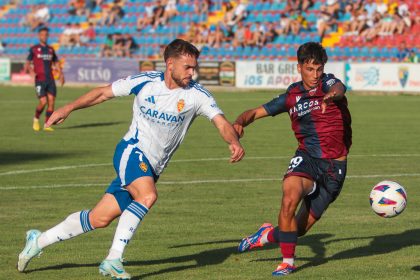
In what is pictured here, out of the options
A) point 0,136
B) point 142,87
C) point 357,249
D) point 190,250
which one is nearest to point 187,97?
point 142,87

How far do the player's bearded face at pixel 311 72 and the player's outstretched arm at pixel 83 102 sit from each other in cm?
184

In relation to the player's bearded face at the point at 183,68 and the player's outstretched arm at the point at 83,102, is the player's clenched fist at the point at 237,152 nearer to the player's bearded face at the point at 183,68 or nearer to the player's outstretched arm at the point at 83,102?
the player's bearded face at the point at 183,68

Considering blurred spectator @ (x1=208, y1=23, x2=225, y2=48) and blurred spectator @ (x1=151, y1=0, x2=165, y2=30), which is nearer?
blurred spectator @ (x1=208, y1=23, x2=225, y2=48)

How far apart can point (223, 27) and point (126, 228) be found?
42.1 m

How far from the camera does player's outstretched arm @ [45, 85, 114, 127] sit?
8.62m

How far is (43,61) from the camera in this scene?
2684 centimetres

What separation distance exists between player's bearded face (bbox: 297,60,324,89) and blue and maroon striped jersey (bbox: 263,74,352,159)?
0.33 feet

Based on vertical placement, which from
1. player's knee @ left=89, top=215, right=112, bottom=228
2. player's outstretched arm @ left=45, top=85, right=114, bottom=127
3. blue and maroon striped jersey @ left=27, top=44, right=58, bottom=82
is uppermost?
player's outstretched arm @ left=45, top=85, right=114, bottom=127

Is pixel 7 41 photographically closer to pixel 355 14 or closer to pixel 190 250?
pixel 355 14

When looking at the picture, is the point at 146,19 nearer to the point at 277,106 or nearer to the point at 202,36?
the point at 202,36

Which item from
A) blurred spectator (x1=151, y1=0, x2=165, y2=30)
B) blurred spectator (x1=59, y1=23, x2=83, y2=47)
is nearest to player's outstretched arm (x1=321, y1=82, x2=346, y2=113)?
blurred spectator (x1=151, y1=0, x2=165, y2=30)

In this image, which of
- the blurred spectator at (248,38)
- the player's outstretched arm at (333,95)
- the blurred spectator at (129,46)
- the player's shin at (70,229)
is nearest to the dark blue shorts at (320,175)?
the player's outstretched arm at (333,95)

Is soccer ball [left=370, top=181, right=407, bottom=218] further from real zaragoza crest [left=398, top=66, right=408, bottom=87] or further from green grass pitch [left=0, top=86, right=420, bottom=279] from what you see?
real zaragoza crest [left=398, top=66, right=408, bottom=87]

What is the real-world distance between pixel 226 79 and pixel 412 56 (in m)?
9.13
